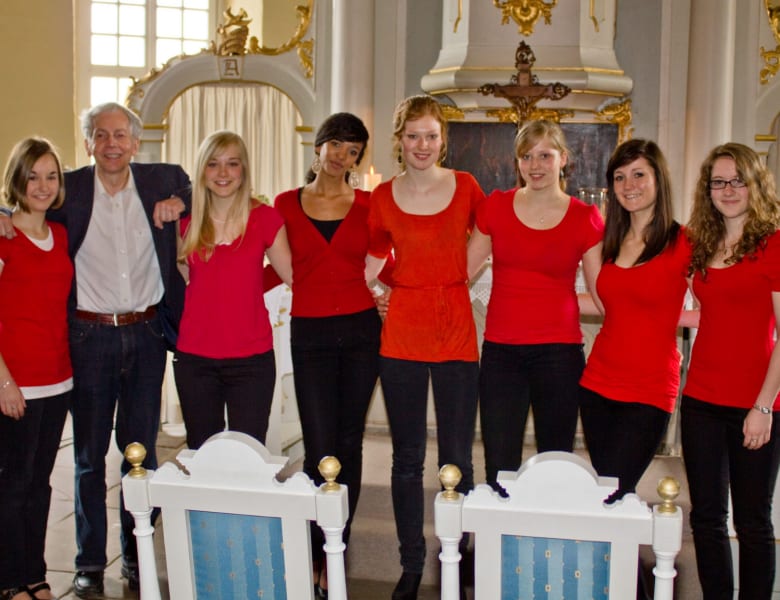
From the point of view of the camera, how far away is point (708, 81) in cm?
572

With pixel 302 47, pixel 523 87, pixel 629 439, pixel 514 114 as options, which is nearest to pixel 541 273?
pixel 629 439

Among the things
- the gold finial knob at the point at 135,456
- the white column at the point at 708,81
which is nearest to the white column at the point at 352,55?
the white column at the point at 708,81

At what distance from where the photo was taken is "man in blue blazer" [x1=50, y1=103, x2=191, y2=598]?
2.61 meters

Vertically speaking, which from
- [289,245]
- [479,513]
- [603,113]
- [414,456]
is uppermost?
[603,113]

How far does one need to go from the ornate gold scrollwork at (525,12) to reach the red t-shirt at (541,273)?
11.3ft

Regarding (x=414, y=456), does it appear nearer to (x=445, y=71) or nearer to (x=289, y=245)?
(x=289, y=245)

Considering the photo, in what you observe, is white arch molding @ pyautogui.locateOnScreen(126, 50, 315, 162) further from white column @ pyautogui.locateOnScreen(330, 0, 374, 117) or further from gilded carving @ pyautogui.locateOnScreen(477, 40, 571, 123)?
gilded carving @ pyautogui.locateOnScreen(477, 40, 571, 123)

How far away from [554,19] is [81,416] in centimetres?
397

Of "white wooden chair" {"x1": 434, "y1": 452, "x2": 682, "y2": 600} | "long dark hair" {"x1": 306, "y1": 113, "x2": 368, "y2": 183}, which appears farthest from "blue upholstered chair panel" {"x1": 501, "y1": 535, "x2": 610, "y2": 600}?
"long dark hair" {"x1": 306, "y1": 113, "x2": 368, "y2": 183}

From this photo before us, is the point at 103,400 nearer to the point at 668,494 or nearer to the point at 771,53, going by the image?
the point at 668,494

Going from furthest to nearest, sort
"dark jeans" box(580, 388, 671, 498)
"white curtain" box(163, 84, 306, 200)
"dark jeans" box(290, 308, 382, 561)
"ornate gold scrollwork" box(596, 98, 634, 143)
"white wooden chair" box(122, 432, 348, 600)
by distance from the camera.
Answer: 1. "white curtain" box(163, 84, 306, 200)
2. "ornate gold scrollwork" box(596, 98, 634, 143)
3. "dark jeans" box(290, 308, 382, 561)
4. "dark jeans" box(580, 388, 671, 498)
5. "white wooden chair" box(122, 432, 348, 600)

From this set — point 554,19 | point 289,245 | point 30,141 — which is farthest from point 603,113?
point 30,141

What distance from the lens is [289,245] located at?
8.54 feet

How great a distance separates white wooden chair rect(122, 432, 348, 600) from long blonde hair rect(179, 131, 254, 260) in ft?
3.48
